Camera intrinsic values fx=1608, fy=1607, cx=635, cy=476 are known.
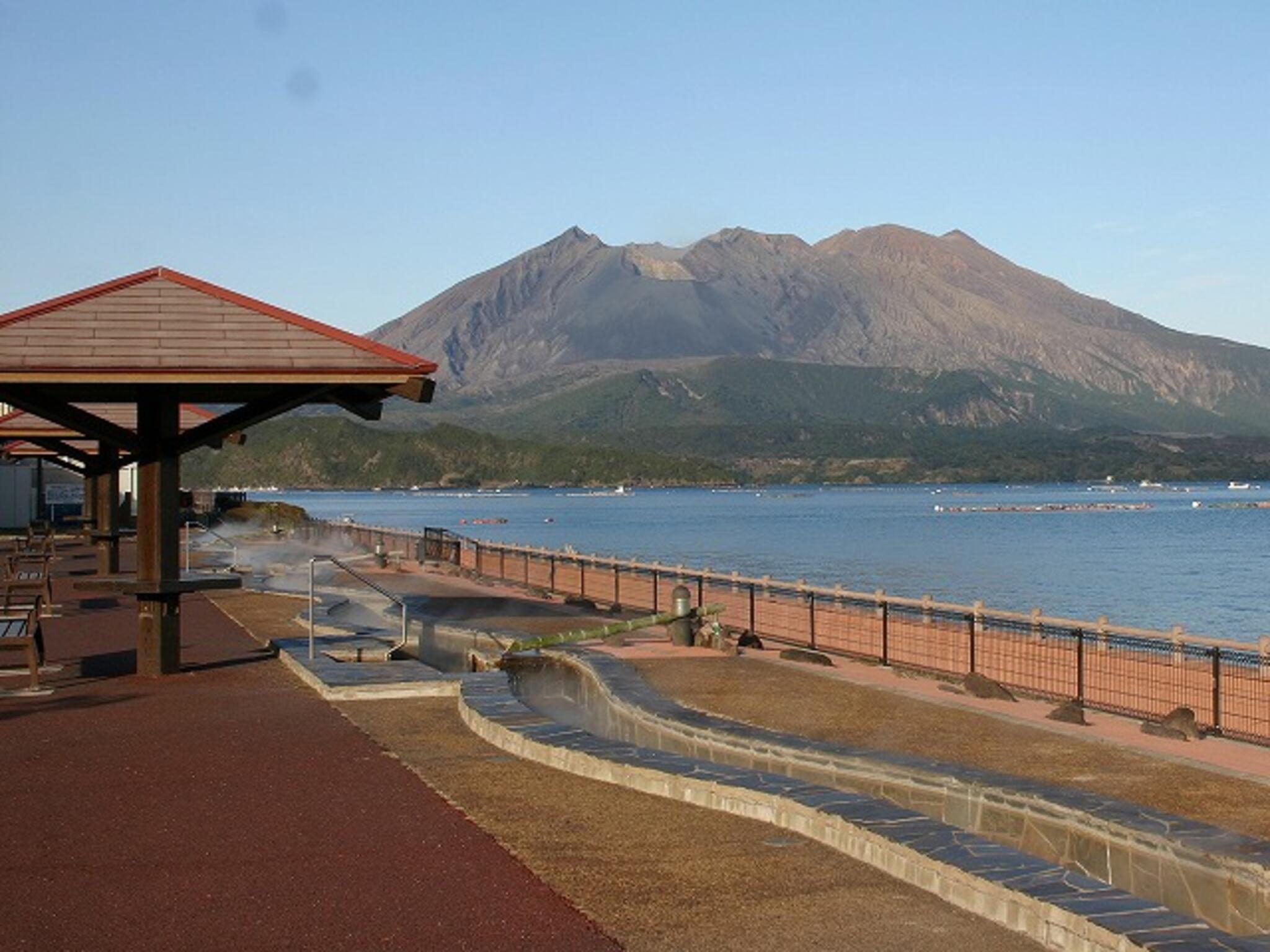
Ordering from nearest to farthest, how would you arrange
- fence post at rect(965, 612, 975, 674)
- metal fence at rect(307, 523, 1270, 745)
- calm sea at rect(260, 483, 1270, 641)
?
metal fence at rect(307, 523, 1270, 745) < fence post at rect(965, 612, 975, 674) < calm sea at rect(260, 483, 1270, 641)

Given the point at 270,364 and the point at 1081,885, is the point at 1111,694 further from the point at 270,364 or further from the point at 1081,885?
the point at 1081,885

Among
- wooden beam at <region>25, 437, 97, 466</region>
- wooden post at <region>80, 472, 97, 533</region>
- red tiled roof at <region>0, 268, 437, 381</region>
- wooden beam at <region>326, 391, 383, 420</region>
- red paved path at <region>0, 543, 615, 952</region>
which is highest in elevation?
red tiled roof at <region>0, 268, 437, 381</region>

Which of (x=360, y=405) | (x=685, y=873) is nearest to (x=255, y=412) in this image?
(x=360, y=405)

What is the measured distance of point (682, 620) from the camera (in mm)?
20109

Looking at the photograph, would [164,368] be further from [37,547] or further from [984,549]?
[984,549]

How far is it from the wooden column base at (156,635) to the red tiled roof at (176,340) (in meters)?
2.33

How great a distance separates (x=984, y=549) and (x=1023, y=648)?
63.3 meters

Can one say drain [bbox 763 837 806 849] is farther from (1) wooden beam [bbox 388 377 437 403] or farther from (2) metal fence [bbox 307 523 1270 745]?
(2) metal fence [bbox 307 523 1270 745]

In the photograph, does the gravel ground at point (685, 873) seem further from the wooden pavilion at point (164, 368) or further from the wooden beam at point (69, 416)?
the wooden beam at point (69, 416)

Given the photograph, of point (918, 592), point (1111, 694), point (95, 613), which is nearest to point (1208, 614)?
point (918, 592)

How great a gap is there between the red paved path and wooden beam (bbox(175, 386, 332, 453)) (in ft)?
9.94

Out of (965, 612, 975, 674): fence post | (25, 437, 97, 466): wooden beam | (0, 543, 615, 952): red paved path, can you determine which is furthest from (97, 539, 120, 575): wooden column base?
(965, 612, 975, 674): fence post

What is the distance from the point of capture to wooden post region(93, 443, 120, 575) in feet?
86.2

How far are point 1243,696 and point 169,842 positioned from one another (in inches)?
563
